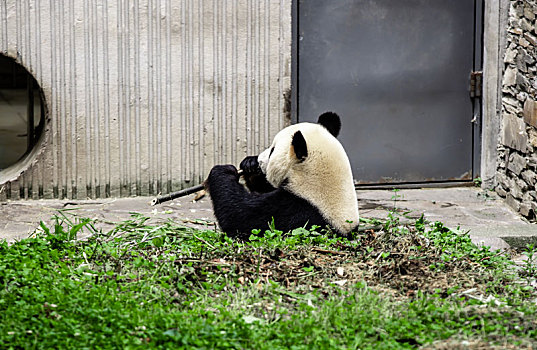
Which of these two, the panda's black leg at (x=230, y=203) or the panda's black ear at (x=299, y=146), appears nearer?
the panda's black ear at (x=299, y=146)

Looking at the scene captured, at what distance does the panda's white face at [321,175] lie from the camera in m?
5.19

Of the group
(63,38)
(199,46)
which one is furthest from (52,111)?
(199,46)

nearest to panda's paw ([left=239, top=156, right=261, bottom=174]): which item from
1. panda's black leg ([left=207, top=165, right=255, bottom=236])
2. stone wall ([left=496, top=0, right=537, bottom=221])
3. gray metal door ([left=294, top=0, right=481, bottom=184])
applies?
panda's black leg ([left=207, top=165, right=255, bottom=236])

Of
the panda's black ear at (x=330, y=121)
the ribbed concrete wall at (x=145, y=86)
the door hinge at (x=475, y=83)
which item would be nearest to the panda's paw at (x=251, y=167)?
the panda's black ear at (x=330, y=121)

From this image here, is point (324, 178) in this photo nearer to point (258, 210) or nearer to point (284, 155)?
point (284, 155)

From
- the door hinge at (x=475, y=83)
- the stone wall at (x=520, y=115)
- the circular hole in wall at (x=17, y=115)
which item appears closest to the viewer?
the stone wall at (x=520, y=115)

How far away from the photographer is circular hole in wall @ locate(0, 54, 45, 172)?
7.65 meters

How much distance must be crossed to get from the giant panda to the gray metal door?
1.94m

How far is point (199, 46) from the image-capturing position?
7055mm

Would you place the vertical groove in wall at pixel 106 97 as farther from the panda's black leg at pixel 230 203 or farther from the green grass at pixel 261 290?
the panda's black leg at pixel 230 203

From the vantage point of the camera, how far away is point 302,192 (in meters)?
5.20

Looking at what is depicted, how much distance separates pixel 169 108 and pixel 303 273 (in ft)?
9.21

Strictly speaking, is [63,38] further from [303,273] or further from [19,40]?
[303,273]

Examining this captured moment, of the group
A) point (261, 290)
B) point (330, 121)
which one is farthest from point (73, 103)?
point (261, 290)
